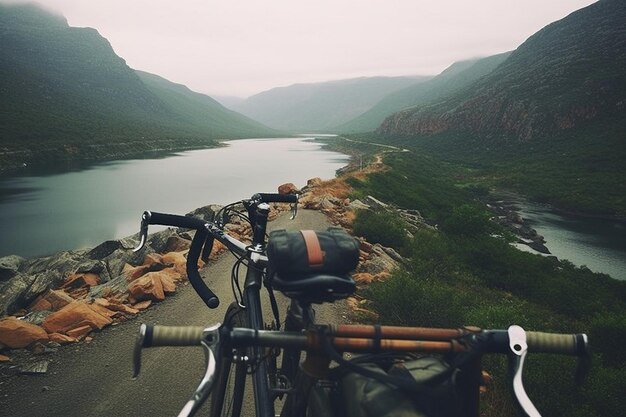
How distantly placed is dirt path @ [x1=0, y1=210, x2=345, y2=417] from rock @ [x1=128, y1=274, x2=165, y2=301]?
3.13 ft

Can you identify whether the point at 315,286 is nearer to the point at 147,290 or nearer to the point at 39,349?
the point at 39,349

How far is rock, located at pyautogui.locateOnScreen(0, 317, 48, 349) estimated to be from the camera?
19.2ft

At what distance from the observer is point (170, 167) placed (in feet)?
225

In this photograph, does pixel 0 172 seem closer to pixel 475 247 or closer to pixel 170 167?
pixel 170 167

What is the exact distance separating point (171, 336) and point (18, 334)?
6222 millimetres

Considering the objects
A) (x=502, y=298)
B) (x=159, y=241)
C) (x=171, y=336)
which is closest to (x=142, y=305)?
(x=159, y=241)

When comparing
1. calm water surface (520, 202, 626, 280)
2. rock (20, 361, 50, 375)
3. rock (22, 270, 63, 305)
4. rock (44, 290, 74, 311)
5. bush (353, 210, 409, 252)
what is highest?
rock (20, 361, 50, 375)

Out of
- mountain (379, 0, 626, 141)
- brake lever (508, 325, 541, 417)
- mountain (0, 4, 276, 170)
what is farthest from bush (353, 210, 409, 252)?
mountain (379, 0, 626, 141)

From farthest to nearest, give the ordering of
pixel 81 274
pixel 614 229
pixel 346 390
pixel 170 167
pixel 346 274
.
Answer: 1. pixel 170 167
2. pixel 614 229
3. pixel 81 274
4. pixel 346 274
5. pixel 346 390

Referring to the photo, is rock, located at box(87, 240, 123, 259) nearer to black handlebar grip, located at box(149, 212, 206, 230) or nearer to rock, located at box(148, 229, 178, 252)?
rock, located at box(148, 229, 178, 252)

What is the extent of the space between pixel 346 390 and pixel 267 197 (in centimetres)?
206

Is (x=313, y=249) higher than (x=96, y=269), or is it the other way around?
(x=313, y=249)

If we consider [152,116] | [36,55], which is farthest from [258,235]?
[36,55]

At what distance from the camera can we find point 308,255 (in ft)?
5.72
